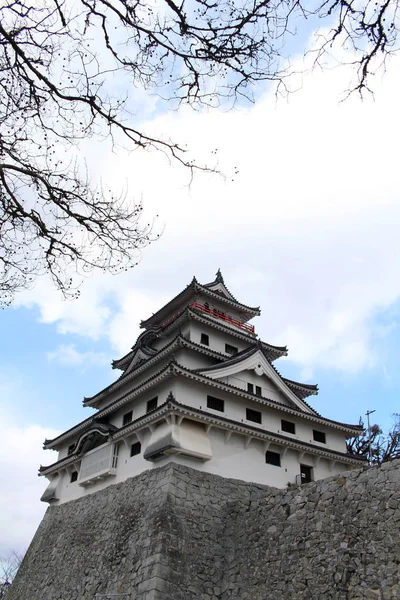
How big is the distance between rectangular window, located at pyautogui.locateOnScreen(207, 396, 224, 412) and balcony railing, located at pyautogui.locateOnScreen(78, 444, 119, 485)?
4230 millimetres

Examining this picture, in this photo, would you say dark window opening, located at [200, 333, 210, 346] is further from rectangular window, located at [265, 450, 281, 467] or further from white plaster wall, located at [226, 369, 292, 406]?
rectangular window, located at [265, 450, 281, 467]

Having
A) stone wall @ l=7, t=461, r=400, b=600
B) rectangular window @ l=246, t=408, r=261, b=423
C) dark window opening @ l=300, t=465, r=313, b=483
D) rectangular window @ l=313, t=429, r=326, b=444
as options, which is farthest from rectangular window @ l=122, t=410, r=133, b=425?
rectangular window @ l=313, t=429, r=326, b=444

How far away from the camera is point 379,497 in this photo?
1095cm

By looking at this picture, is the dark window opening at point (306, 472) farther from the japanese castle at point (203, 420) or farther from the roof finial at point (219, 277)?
the roof finial at point (219, 277)

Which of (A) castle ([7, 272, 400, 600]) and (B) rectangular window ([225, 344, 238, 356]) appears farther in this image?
(B) rectangular window ([225, 344, 238, 356])

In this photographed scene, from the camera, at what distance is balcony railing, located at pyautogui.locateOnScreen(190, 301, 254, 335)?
23852 mm

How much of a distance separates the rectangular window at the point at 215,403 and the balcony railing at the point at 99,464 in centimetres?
423

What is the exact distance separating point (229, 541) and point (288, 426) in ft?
19.3

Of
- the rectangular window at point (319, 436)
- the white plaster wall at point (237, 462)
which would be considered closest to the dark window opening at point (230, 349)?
the rectangular window at point (319, 436)

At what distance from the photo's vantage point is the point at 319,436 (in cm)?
2069

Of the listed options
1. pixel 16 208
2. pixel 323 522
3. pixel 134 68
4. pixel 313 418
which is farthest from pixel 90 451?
pixel 134 68

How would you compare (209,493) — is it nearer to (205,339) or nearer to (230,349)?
(205,339)

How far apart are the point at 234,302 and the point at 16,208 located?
64.0 ft

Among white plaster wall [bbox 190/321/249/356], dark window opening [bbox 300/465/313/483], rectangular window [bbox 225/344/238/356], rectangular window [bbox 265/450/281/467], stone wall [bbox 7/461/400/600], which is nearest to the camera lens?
stone wall [bbox 7/461/400/600]
